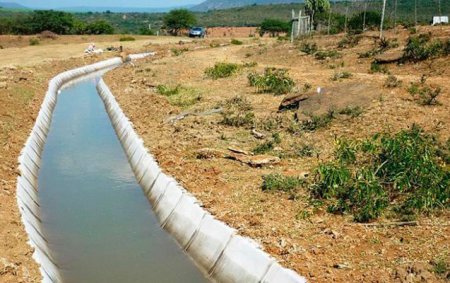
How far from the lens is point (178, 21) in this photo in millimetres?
82562

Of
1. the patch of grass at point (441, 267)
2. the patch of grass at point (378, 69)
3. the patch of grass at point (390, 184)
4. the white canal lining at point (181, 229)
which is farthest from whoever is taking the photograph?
the patch of grass at point (378, 69)

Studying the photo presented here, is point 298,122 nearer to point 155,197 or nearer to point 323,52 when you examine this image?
point 155,197

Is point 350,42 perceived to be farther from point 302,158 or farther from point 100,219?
point 100,219

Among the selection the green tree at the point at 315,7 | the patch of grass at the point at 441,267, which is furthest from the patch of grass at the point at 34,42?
the patch of grass at the point at 441,267

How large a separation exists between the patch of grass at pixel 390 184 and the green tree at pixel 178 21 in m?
75.6

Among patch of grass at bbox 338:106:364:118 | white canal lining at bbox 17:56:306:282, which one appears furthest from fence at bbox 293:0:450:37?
white canal lining at bbox 17:56:306:282

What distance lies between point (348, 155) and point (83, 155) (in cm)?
1080

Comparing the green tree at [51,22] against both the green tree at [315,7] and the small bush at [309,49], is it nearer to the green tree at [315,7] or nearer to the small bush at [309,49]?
the green tree at [315,7]

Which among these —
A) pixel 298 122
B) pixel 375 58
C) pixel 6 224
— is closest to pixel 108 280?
pixel 6 224

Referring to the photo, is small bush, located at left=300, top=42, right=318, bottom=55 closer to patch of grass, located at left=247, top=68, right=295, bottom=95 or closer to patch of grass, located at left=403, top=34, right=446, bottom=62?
patch of grass, located at left=403, top=34, right=446, bottom=62

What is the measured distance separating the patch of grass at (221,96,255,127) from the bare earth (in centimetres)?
31

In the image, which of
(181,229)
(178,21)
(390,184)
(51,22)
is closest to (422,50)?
(390,184)

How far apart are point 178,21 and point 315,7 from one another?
35.6 m

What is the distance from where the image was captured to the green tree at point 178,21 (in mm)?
82750
